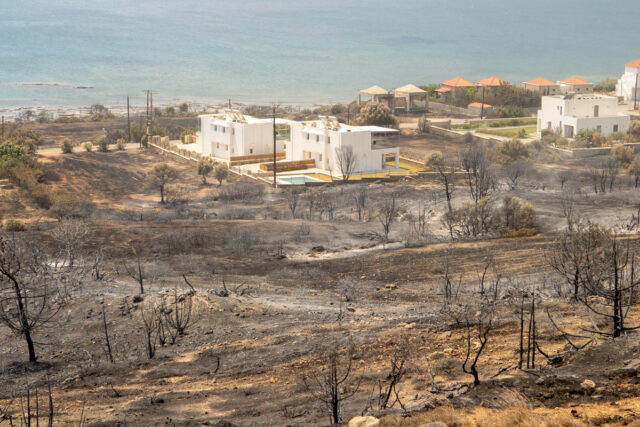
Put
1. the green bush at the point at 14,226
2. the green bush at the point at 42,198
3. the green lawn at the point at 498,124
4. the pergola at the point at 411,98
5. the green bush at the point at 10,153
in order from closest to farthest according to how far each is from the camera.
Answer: the green bush at the point at 14,226 → the green bush at the point at 42,198 → the green bush at the point at 10,153 → the green lawn at the point at 498,124 → the pergola at the point at 411,98

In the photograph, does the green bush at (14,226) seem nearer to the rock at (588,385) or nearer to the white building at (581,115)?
the rock at (588,385)

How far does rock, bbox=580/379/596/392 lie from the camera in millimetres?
10170

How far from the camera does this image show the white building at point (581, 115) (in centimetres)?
4525

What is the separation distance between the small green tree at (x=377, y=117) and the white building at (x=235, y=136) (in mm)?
10620

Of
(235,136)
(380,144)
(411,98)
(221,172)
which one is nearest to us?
(221,172)

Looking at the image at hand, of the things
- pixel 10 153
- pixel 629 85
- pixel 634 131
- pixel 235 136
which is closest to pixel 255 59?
pixel 629 85

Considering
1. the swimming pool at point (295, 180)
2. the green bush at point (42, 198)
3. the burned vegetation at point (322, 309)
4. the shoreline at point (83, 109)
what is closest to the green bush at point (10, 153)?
the burned vegetation at point (322, 309)

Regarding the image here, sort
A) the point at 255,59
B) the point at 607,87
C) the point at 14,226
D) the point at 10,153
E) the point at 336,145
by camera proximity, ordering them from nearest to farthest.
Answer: the point at 14,226 → the point at 10,153 → the point at 336,145 → the point at 607,87 → the point at 255,59

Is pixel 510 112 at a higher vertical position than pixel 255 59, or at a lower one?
lower

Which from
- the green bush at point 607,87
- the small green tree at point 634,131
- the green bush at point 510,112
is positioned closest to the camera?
the small green tree at point 634,131

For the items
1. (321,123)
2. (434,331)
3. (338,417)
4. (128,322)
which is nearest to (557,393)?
A: (338,417)

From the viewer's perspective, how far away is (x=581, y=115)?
46250 millimetres

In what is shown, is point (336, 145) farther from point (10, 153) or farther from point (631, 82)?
point (631, 82)

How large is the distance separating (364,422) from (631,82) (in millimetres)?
56059
